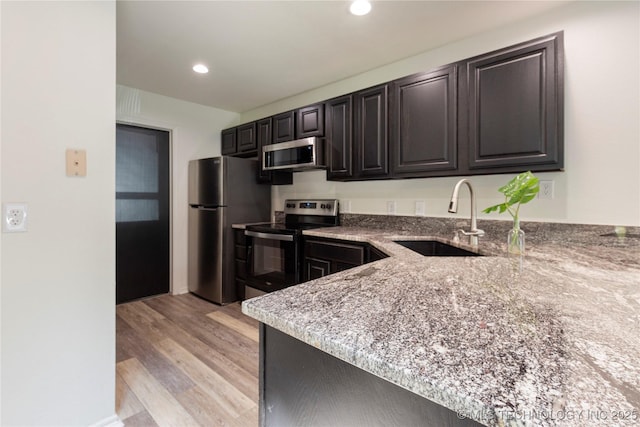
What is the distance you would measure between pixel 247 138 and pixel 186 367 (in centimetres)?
248

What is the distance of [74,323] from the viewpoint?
1354 millimetres

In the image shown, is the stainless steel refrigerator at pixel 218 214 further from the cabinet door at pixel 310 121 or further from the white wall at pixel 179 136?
the cabinet door at pixel 310 121

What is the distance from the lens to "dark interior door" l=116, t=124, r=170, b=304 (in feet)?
10.5

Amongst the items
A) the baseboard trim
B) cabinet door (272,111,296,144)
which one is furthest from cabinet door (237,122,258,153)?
the baseboard trim

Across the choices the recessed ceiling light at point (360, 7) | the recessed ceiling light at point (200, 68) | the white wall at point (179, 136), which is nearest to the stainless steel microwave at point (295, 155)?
the recessed ceiling light at point (200, 68)

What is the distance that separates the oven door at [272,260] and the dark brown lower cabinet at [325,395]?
6.50ft

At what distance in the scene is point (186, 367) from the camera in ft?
6.49

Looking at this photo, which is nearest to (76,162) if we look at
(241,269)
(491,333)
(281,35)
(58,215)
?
(58,215)

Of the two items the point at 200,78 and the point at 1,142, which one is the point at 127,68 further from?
the point at 1,142

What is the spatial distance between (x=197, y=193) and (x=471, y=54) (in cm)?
302

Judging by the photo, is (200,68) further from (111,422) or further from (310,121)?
(111,422)

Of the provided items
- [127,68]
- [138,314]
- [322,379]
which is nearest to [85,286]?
[322,379]

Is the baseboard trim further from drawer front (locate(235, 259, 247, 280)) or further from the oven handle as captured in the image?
drawer front (locate(235, 259, 247, 280))

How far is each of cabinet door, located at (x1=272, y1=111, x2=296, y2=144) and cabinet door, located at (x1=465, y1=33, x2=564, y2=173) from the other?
165 centimetres
